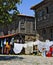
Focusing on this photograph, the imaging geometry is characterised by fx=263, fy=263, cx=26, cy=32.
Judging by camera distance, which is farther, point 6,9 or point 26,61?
point 6,9

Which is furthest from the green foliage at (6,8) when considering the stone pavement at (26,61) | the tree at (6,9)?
the stone pavement at (26,61)

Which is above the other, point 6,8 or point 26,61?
point 6,8

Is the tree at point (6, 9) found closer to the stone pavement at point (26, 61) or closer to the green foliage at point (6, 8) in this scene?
the green foliage at point (6, 8)

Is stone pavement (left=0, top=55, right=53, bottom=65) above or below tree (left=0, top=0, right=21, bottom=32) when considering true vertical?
below

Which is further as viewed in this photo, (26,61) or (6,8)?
(6,8)

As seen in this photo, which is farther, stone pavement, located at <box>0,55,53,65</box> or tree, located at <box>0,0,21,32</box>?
tree, located at <box>0,0,21,32</box>

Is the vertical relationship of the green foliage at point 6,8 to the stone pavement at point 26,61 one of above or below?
above

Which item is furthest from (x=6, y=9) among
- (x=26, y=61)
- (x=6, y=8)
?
(x=26, y=61)

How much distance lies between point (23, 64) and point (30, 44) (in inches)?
627

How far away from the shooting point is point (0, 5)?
21641mm

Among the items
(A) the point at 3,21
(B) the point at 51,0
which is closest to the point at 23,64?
(A) the point at 3,21

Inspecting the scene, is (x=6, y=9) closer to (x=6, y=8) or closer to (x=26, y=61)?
(x=6, y=8)

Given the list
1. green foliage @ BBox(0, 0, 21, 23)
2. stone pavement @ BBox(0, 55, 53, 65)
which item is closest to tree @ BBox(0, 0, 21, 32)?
green foliage @ BBox(0, 0, 21, 23)

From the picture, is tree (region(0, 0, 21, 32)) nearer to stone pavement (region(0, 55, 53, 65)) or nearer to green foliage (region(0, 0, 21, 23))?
green foliage (region(0, 0, 21, 23))
